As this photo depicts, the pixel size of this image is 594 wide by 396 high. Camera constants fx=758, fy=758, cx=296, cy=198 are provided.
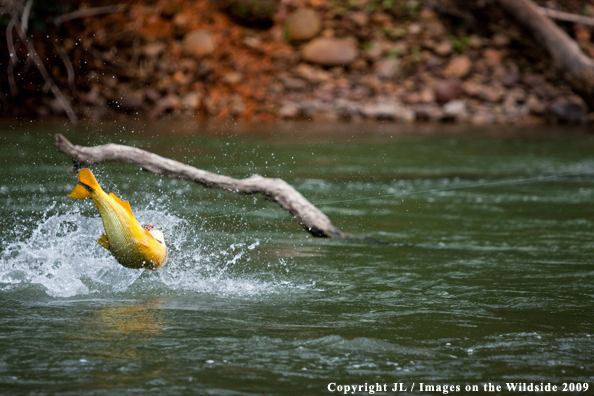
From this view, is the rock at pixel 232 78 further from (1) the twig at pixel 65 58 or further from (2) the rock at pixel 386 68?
(1) the twig at pixel 65 58

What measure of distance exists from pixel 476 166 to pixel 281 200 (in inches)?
204

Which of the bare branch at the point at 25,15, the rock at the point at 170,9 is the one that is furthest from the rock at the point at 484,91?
the bare branch at the point at 25,15

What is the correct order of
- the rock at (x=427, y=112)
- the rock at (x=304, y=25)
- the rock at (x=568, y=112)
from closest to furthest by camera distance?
1. the rock at (x=568, y=112)
2. the rock at (x=427, y=112)
3. the rock at (x=304, y=25)

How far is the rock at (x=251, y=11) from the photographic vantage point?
15656mm

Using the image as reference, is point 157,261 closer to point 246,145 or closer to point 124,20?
point 246,145

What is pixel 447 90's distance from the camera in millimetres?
14523

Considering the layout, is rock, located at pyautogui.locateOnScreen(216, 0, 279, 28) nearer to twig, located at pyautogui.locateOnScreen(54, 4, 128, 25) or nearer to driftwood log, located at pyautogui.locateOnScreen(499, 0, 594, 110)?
twig, located at pyautogui.locateOnScreen(54, 4, 128, 25)

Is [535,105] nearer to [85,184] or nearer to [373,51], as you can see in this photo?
[373,51]

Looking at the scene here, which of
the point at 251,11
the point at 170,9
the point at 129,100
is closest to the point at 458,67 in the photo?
the point at 251,11

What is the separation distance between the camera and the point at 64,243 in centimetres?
496

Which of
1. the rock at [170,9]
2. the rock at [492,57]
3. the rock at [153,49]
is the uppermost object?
the rock at [170,9]

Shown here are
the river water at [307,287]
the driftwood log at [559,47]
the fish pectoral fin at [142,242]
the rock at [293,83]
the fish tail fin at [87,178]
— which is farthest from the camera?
the rock at [293,83]

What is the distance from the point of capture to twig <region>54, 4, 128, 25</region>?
14547mm

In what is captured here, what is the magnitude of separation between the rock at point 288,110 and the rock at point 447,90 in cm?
273
